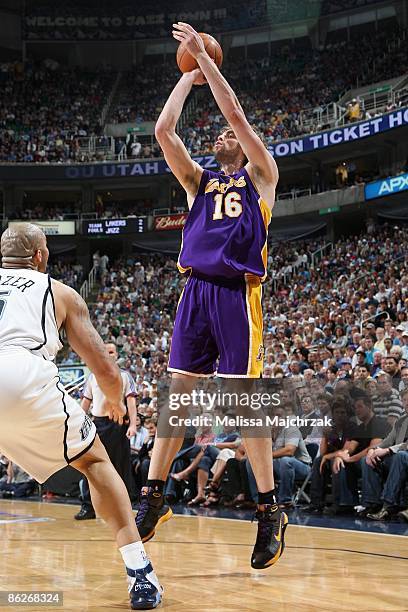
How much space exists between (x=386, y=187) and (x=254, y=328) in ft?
63.5

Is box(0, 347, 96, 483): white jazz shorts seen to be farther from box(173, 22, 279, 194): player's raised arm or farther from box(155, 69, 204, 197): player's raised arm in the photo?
box(173, 22, 279, 194): player's raised arm

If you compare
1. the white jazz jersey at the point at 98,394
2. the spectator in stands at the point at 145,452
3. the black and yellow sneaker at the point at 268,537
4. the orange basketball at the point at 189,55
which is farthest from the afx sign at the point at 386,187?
the black and yellow sneaker at the point at 268,537

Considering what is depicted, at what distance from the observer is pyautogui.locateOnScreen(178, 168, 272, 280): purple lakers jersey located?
3732 mm

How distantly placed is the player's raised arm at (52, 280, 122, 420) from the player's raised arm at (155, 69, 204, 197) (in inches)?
49.3

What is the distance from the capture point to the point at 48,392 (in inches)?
108

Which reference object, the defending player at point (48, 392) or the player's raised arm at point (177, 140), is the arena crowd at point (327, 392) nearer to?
the player's raised arm at point (177, 140)

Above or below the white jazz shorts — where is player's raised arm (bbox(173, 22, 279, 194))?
above

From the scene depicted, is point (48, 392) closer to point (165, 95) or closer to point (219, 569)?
point (219, 569)

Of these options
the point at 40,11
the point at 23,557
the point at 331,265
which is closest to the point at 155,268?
the point at 331,265

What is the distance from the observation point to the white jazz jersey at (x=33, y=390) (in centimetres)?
268

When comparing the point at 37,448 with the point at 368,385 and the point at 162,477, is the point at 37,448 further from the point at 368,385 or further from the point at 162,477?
the point at 368,385

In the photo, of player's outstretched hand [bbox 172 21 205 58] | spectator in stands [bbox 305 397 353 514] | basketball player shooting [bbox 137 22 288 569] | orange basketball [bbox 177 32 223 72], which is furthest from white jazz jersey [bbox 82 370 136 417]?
player's outstretched hand [bbox 172 21 205 58]

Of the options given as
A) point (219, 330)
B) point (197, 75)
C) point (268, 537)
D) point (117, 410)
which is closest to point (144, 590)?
point (117, 410)

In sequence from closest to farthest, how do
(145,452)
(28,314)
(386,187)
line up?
(28,314) → (145,452) → (386,187)
